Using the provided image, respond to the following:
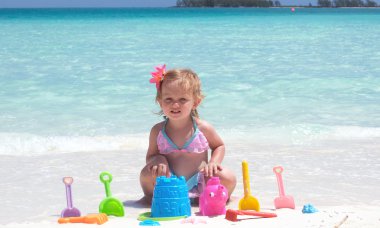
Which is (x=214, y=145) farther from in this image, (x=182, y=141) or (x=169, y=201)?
(x=169, y=201)

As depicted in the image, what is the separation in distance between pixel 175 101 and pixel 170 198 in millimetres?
608

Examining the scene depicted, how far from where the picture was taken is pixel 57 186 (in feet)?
12.6

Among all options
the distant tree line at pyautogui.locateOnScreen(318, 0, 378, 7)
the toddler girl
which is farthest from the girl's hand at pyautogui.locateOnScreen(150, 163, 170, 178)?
the distant tree line at pyautogui.locateOnScreen(318, 0, 378, 7)

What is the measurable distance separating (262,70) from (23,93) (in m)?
4.05

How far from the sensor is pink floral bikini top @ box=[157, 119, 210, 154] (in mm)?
3426

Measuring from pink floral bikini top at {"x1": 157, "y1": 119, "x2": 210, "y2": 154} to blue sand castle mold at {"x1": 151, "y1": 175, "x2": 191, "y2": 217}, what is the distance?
469mm

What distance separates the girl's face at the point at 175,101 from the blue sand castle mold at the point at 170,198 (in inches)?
19.3

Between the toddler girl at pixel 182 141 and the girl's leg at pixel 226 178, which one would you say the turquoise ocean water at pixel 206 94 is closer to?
the toddler girl at pixel 182 141

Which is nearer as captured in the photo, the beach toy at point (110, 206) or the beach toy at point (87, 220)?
the beach toy at point (87, 220)

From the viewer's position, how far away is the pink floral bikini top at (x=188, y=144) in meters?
3.43

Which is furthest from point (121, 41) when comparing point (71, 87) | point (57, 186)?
point (57, 186)

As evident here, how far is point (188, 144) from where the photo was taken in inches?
135

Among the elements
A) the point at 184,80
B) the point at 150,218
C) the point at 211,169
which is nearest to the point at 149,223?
the point at 150,218

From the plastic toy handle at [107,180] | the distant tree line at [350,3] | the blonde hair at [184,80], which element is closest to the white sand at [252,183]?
the plastic toy handle at [107,180]
